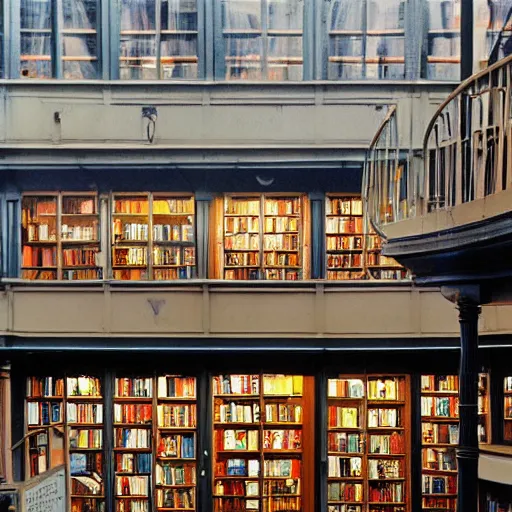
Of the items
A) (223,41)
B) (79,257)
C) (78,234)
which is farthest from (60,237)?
(223,41)

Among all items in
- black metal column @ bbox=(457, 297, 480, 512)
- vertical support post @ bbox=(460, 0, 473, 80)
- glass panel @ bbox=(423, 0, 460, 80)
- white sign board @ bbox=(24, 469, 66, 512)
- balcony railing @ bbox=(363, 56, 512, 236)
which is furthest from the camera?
glass panel @ bbox=(423, 0, 460, 80)

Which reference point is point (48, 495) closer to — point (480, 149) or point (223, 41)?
point (223, 41)

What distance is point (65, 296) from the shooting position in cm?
1708

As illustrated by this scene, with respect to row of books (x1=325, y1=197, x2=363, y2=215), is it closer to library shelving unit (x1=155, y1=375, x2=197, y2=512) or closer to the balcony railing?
library shelving unit (x1=155, y1=375, x2=197, y2=512)

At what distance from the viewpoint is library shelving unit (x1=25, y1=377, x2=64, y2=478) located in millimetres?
17156

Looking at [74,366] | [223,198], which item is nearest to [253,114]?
[223,198]

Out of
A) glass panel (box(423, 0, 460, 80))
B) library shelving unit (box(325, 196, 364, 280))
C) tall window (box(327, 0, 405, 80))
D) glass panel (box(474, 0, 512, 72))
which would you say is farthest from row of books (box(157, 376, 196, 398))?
glass panel (box(474, 0, 512, 72))

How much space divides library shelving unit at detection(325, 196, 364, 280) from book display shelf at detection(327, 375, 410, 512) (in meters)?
1.44

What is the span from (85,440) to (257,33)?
5.96 metres

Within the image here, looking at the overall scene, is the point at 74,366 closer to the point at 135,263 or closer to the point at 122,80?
the point at 135,263

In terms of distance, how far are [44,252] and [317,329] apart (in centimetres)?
386

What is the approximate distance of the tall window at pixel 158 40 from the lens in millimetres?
17125

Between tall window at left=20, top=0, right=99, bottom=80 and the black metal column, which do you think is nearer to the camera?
the black metal column

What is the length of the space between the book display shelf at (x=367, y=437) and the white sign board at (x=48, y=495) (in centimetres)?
440
